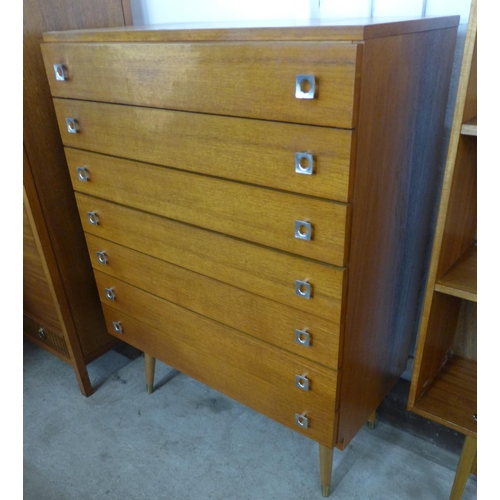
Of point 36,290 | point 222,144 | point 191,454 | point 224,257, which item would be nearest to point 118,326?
point 36,290

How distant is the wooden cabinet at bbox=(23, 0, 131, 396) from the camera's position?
1.27 metres

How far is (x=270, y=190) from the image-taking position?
90cm

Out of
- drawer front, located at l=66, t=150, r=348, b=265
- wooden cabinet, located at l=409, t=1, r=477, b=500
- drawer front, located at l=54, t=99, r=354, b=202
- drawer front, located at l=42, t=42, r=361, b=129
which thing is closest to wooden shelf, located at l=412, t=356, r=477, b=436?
wooden cabinet, located at l=409, t=1, r=477, b=500

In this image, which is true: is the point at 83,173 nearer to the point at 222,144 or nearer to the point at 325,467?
the point at 222,144

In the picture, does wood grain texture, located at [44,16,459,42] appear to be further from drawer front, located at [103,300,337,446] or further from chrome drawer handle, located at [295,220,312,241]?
drawer front, located at [103,300,337,446]

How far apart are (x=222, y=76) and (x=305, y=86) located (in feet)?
0.58

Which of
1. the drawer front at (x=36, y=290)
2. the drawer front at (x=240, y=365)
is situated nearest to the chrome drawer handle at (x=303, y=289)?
the drawer front at (x=240, y=365)

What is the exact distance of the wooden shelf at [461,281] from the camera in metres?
0.95

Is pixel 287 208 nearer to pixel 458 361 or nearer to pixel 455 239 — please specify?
pixel 455 239

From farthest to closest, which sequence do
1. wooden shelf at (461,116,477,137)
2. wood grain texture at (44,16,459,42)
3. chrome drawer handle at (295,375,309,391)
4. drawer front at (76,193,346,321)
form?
chrome drawer handle at (295,375,309,391) < drawer front at (76,193,346,321) < wooden shelf at (461,116,477,137) < wood grain texture at (44,16,459,42)

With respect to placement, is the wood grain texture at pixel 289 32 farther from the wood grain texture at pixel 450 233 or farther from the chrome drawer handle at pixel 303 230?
the chrome drawer handle at pixel 303 230

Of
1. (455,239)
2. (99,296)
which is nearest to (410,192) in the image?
(455,239)

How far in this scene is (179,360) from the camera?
138cm

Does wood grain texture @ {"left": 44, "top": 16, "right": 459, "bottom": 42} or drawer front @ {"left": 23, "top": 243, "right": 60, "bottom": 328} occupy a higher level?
wood grain texture @ {"left": 44, "top": 16, "right": 459, "bottom": 42}
